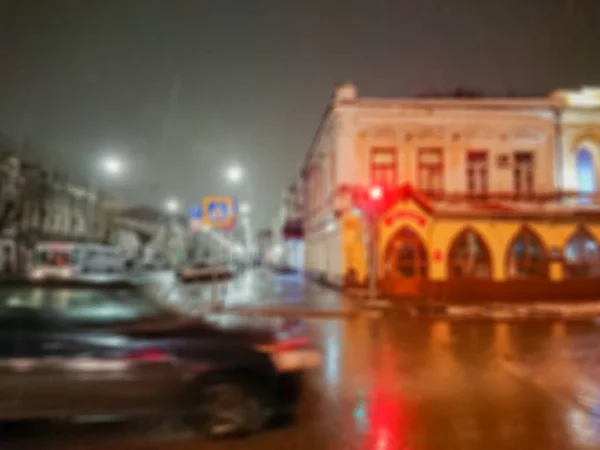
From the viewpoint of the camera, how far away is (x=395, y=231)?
24516 mm

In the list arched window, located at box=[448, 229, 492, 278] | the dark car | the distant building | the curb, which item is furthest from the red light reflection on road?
the distant building

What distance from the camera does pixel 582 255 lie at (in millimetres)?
25047

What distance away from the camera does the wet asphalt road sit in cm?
573

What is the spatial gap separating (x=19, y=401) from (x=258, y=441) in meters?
2.51

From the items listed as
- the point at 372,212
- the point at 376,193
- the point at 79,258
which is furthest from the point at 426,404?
the point at 79,258

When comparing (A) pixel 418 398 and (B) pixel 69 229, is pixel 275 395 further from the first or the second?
(B) pixel 69 229

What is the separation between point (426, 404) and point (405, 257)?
58.5ft

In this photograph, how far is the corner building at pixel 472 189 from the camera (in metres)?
24.5

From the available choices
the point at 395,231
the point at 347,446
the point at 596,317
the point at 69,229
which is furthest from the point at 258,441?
the point at 69,229

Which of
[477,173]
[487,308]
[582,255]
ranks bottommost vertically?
[487,308]

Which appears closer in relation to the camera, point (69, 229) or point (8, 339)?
point (8, 339)

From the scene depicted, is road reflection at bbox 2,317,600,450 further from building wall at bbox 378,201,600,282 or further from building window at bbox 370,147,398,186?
building window at bbox 370,147,398,186

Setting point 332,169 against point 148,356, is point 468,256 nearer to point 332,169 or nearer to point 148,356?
point 332,169

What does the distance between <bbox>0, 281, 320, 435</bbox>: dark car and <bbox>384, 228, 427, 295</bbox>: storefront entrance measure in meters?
18.7
